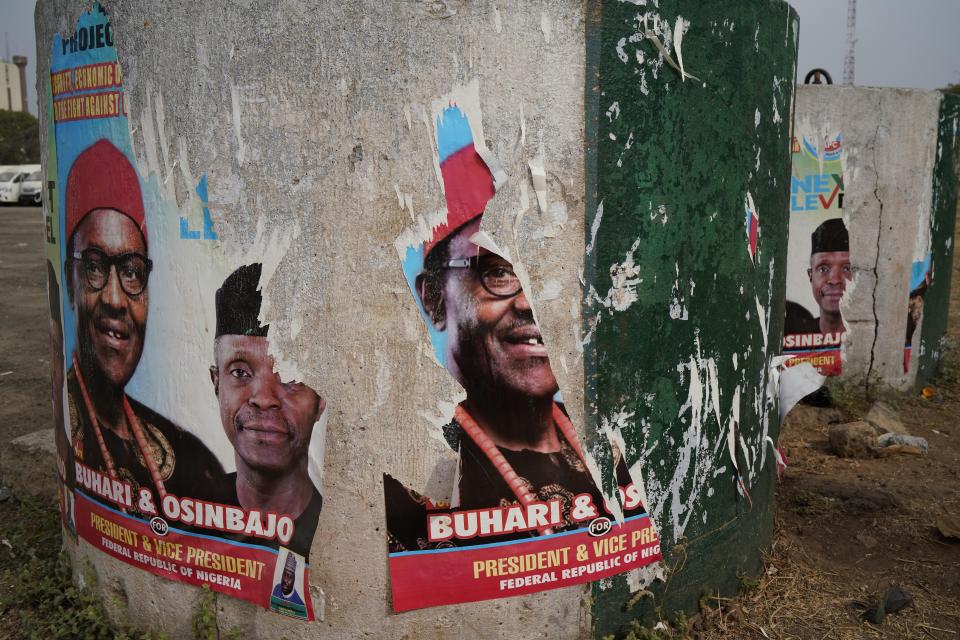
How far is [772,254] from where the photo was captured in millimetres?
3078

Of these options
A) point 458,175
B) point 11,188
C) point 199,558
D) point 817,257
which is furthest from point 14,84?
point 458,175

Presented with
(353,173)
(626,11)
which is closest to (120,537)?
(353,173)

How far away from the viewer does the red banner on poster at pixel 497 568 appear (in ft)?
8.02

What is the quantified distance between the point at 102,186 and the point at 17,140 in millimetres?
46149

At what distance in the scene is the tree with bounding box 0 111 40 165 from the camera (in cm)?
4106

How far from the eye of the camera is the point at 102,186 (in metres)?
2.65

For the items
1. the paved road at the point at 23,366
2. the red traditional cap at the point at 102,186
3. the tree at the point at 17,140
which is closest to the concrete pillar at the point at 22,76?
the tree at the point at 17,140

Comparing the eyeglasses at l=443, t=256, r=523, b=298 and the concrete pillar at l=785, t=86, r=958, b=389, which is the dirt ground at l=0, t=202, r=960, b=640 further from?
the eyeglasses at l=443, t=256, r=523, b=298

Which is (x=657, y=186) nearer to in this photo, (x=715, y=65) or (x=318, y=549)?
(x=715, y=65)

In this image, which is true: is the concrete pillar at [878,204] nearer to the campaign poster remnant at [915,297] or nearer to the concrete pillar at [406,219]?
the campaign poster remnant at [915,297]

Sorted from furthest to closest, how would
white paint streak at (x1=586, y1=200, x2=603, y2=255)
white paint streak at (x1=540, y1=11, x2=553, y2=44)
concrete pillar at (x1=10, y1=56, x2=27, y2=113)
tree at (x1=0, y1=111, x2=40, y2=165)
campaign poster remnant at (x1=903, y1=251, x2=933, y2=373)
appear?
concrete pillar at (x1=10, y1=56, x2=27, y2=113) < tree at (x1=0, y1=111, x2=40, y2=165) < campaign poster remnant at (x1=903, y1=251, x2=933, y2=373) < white paint streak at (x1=586, y1=200, x2=603, y2=255) < white paint streak at (x1=540, y1=11, x2=553, y2=44)

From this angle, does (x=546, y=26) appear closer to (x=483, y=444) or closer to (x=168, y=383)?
(x=483, y=444)

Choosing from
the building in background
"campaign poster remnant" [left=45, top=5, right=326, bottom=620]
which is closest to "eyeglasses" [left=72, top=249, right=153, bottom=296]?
"campaign poster remnant" [left=45, top=5, right=326, bottom=620]

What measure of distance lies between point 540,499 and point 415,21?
53.9 inches
